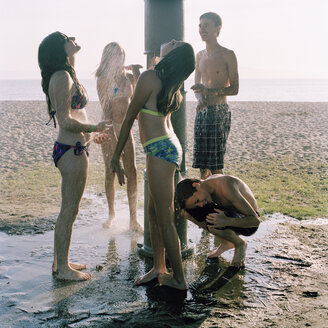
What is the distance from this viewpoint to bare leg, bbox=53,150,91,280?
146 inches

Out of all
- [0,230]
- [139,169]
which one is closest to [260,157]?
[139,169]

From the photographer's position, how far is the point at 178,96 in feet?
11.5

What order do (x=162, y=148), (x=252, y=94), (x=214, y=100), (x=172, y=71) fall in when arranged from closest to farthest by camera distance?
(x=172, y=71)
(x=162, y=148)
(x=214, y=100)
(x=252, y=94)

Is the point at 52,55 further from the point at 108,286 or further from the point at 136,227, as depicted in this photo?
the point at 136,227

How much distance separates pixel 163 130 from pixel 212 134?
1.66 meters

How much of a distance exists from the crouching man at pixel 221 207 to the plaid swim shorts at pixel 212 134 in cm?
105

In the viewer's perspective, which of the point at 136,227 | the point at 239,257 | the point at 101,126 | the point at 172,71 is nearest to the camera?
the point at 172,71

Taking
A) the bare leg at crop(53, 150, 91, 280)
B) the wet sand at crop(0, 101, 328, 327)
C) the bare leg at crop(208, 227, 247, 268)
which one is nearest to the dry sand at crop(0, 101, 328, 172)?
the wet sand at crop(0, 101, 328, 327)

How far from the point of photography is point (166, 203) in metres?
3.50

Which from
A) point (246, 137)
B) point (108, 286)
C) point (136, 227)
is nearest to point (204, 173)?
point (136, 227)

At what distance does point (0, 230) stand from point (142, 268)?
6.51ft

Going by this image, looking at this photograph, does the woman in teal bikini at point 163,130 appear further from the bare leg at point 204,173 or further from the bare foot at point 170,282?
the bare leg at point 204,173

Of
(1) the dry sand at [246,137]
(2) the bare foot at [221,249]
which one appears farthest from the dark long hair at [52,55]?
(1) the dry sand at [246,137]

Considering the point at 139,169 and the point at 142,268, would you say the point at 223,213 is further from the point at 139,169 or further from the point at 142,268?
the point at 139,169
